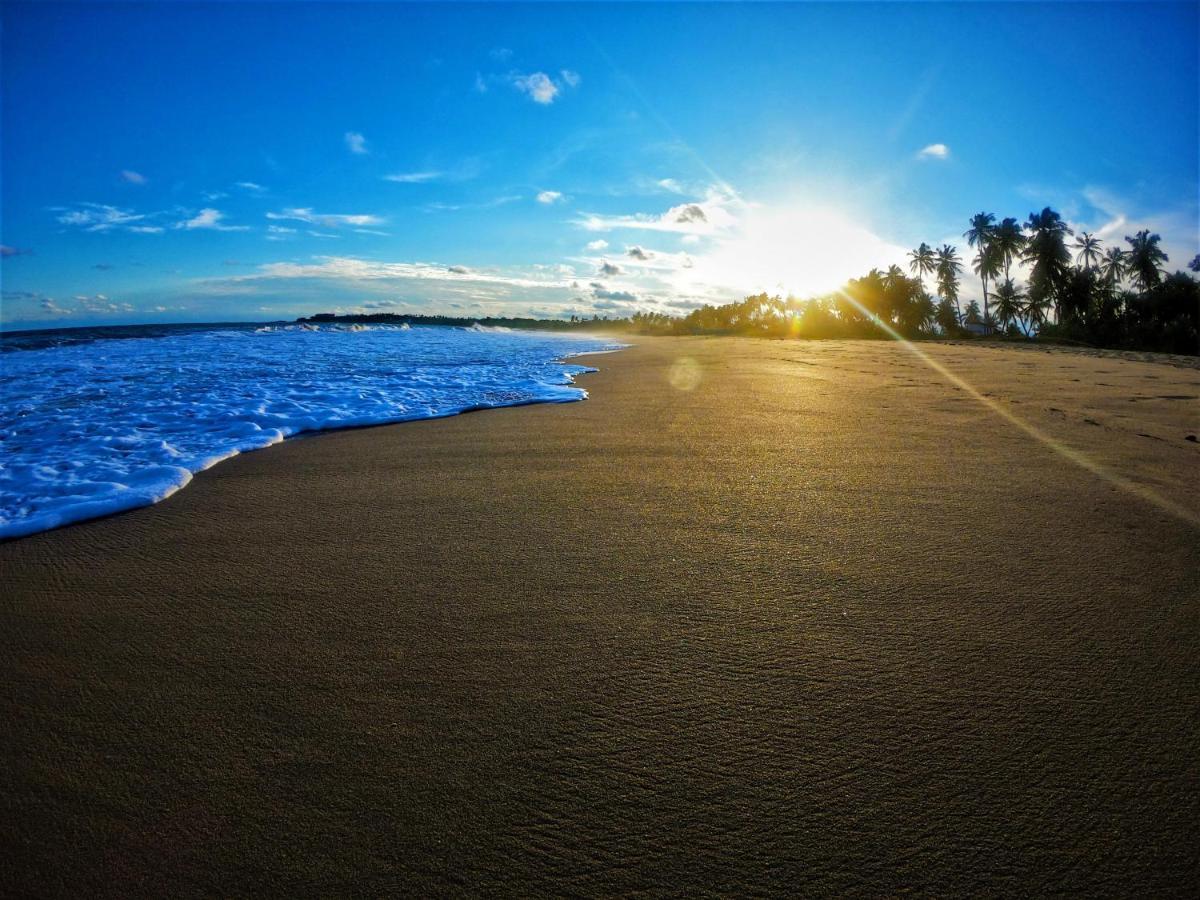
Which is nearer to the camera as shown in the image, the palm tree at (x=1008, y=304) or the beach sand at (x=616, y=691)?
the beach sand at (x=616, y=691)

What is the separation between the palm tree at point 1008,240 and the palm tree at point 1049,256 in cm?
288

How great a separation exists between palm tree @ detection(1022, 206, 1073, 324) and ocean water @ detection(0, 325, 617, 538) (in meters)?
43.9

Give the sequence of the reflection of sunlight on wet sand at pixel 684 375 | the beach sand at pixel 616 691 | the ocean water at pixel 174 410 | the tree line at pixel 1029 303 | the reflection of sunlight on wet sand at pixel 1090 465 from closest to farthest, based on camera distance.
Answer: the beach sand at pixel 616 691
the reflection of sunlight on wet sand at pixel 1090 465
the ocean water at pixel 174 410
the reflection of sunlight on wet sand at pixel 684 375
the tree line at pixel 1029 303

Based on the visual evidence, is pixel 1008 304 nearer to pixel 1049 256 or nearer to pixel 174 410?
pixel 1049 256

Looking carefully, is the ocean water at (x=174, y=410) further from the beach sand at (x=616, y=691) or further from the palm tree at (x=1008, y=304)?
the palm tree at (x=1008, y=304)

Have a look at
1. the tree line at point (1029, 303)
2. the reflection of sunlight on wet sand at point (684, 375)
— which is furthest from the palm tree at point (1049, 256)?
the reflection of sunlight on wet sand at point (684, 375)

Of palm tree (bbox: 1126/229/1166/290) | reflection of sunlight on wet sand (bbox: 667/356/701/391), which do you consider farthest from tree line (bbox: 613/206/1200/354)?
reflection of sunlight on wet sand (bbox: 667/356/701/391)

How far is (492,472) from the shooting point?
3.52 metres

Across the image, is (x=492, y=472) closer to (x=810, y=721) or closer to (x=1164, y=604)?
(x=810, y=721)

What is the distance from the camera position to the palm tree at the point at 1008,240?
1783 inches

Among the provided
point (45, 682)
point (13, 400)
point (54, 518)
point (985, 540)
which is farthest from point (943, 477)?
point (13, 400)

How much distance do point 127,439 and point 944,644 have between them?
5364 mm

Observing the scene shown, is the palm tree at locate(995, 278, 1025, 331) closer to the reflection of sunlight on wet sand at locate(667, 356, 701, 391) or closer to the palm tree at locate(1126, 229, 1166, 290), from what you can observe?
the palm tree at locate(1126, 229, 1166, 290)

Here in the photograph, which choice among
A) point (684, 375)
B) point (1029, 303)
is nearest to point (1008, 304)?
point (1029, 303)
